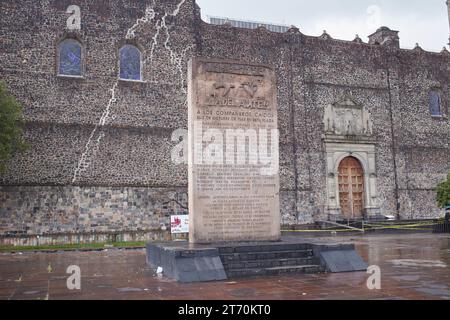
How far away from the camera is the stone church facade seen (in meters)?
19.1

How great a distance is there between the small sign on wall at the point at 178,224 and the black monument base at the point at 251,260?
1047 centimetres

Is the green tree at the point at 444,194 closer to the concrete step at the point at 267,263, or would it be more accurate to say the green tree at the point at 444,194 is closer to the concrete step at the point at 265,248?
the concrete step at the point at 265,248

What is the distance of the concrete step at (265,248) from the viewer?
7.46 metres

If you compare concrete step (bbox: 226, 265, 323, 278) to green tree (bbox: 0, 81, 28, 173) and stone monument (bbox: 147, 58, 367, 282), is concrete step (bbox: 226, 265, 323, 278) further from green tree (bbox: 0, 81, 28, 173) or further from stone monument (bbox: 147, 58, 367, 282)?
green tree (bbox: 0, 81, 28, 173)

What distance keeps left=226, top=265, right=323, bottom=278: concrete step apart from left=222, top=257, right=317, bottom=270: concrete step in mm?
115

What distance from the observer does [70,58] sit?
20250mm

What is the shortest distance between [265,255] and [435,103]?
22837 mm

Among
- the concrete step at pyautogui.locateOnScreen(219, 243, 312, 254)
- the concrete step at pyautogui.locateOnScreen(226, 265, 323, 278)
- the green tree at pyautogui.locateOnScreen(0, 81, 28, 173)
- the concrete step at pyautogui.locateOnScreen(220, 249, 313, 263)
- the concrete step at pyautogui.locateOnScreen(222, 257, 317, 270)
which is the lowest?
the concrete step at pyautogui.locateOnScreen(226, 265, 323, 278)

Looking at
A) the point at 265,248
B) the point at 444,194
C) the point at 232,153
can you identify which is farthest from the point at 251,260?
the point at 444,194

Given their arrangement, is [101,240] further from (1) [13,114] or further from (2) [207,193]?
(2) [207,193]

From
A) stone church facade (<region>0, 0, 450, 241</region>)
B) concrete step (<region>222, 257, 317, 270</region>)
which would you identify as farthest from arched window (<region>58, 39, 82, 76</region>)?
concrete step (<region>222, 257, 317, 270</region>)

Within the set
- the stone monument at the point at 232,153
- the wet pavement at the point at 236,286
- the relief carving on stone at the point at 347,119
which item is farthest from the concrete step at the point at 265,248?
the relief carving on stone at the point at 347,119

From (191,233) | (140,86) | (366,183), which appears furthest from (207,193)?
(366,183)

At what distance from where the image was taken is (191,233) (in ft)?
26.5
